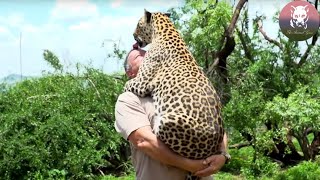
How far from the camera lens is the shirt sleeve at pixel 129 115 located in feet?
9.34

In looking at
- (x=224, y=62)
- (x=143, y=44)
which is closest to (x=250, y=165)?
(x=224, y=62)

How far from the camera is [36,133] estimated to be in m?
6.79

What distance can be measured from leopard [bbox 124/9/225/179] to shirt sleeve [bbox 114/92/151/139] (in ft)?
0.18

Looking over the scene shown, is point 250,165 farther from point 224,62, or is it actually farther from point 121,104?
point 121,104

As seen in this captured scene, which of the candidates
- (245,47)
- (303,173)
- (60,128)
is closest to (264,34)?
(245,47)

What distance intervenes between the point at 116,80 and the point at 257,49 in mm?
2185

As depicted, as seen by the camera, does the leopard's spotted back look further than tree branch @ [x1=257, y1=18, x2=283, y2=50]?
No

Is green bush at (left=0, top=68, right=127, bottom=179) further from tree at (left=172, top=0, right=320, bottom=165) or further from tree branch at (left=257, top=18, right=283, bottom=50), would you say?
tree branch at (left=257, top=18, right=283, bottom=50)

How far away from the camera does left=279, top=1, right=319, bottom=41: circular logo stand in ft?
23.0

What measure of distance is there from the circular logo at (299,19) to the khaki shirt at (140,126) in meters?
4.48

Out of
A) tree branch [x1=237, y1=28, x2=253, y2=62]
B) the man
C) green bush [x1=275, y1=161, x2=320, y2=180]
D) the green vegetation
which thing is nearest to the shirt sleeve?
the man

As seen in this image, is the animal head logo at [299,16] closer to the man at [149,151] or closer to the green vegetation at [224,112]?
the green vegetation at [224,112]

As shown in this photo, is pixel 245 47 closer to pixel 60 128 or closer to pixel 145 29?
pixel 60 128

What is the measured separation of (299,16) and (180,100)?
4.53 metres
